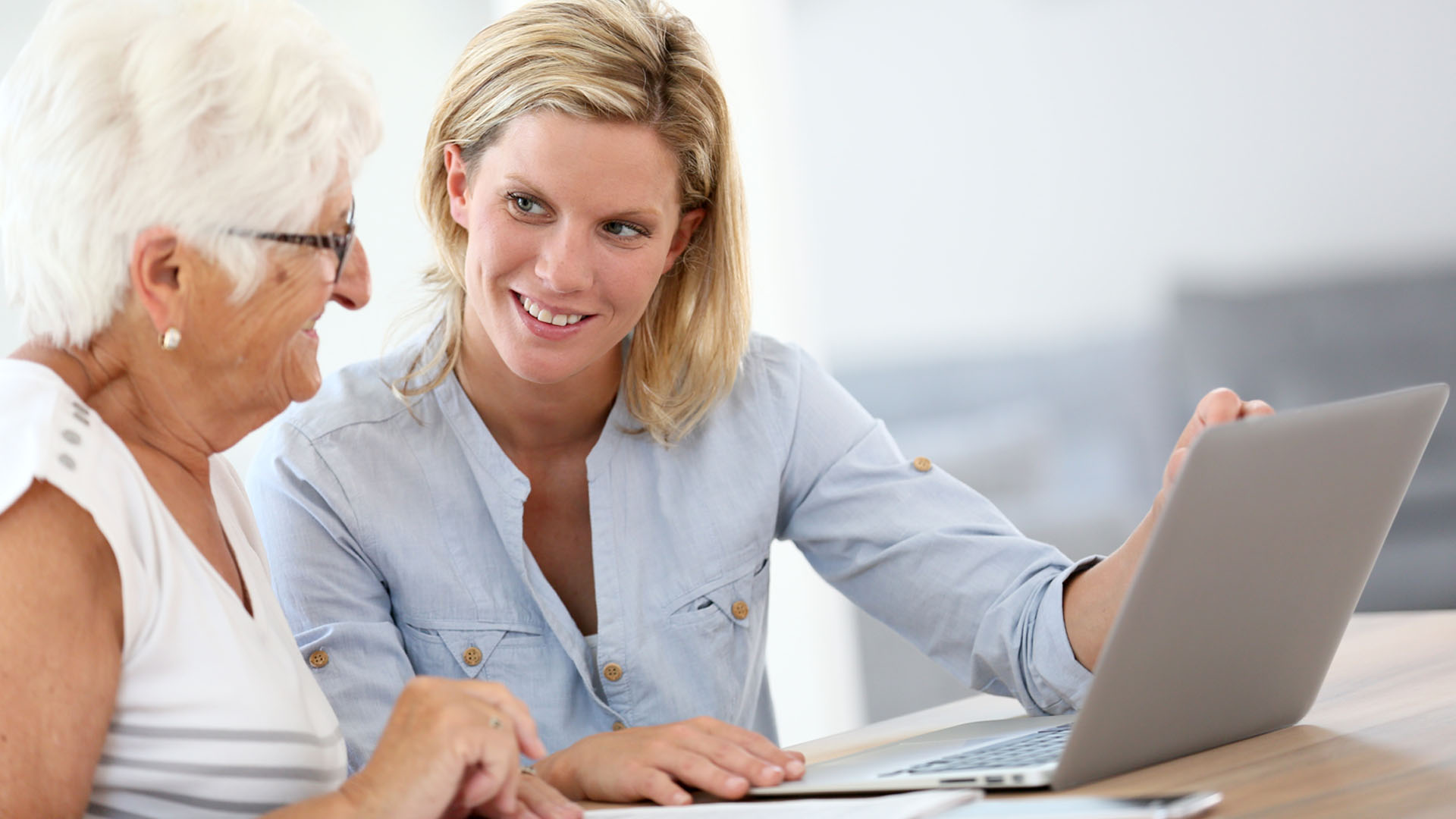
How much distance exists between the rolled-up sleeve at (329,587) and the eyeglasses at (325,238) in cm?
41

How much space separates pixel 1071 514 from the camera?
3695 mm

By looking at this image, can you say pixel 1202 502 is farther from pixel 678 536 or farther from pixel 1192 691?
pixel 678 536

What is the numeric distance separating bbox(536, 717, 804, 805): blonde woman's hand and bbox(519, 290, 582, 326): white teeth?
49 centimetres

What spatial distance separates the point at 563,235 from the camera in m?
1.35

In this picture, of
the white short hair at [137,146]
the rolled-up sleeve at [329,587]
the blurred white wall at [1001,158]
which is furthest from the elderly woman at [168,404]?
the blurred white wall at [1001,158]

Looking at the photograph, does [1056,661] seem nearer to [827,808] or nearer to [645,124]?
[827,808]

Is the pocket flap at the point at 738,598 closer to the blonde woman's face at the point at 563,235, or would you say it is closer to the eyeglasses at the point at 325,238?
the blonde woman's face at the point at 563,235

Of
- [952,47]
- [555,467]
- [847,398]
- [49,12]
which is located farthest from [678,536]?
[952,47]

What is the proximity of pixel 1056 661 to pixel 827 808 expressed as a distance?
466mm

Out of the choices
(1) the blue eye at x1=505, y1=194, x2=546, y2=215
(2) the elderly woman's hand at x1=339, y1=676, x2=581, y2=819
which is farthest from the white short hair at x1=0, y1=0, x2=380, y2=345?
(1) the blue eye at x1=505, y1=194, x2=546, y2=215

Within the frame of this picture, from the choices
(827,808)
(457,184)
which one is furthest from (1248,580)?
(457,184)

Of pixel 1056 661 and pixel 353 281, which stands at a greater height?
pixel 353 281

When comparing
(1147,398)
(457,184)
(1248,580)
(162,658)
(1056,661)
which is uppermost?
(457,184)

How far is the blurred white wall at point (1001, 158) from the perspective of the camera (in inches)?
122
